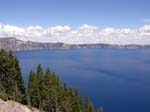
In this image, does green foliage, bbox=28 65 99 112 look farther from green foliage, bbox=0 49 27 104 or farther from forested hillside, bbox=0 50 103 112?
green foliage, bbox=0 49 27 104

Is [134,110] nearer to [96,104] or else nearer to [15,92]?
[96,104]

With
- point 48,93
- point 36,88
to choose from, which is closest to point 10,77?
point 36,88

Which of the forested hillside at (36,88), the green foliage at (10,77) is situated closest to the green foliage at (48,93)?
the forested hillside at (36,88)

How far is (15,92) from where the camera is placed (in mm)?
66562

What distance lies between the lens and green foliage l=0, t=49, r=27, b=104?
64938 mm

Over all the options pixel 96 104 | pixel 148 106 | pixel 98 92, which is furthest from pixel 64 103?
pixel 98 92

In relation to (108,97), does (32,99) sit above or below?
above

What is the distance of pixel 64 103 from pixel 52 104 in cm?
378

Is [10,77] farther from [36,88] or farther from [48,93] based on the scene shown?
[48,93]

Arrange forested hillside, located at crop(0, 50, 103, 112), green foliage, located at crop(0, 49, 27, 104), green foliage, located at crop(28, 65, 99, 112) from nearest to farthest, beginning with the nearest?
green foliage, located at crop(0, 49, 27, 104) → forested hillside, located at crop(0, 50, 103, 112) → green foliage, located at crop(28, 65, 99, 112)

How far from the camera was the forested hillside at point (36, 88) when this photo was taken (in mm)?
65875

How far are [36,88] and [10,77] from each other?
7650 millimetres

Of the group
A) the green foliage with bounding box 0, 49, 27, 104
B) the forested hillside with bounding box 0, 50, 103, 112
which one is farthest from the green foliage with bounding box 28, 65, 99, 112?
the green foliage with bounding box 0, 49, 27, 104

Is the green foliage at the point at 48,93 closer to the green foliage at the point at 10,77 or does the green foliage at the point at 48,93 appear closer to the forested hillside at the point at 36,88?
the forested hillside at the point at 36,88
